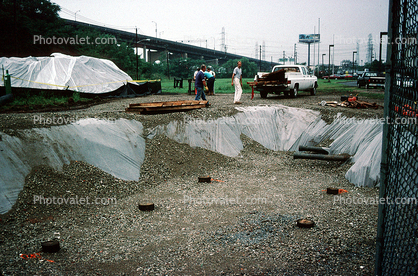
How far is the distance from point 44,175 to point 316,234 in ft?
18.7

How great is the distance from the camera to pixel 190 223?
567 centimetres

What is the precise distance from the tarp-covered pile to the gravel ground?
1023cm

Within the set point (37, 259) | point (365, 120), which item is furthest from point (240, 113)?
point (37, 259)

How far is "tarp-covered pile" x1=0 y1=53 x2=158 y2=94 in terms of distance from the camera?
695 inches

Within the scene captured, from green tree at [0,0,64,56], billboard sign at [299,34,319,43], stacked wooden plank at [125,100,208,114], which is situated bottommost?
stacked wooden plank at [125,100,208,114]

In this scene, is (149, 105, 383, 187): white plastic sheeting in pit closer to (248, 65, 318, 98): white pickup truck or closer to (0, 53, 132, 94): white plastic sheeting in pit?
(248, 65, 318, 98): white pickup truck

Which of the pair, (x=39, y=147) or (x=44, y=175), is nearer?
(x=44, y=175)

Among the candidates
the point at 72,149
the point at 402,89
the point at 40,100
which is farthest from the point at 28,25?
the point at 402,89

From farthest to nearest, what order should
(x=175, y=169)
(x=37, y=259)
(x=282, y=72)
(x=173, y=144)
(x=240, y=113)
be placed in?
(x=282, y=72) < (x=240, y=113) < (x=173, y=144) < (x=175, y=169) < (x=37, y=259)

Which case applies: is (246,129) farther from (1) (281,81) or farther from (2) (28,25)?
(2) (28,25)

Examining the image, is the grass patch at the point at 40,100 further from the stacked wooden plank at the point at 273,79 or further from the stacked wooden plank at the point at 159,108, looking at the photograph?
the stacked wooden plank at the point at 273,79

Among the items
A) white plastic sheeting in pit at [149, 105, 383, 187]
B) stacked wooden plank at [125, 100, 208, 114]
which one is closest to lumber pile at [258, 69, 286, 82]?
white plastic sheeting in pit at [149, 105, 383, 187]

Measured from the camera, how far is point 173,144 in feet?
32.7

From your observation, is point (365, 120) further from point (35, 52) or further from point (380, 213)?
point (35, 52)
